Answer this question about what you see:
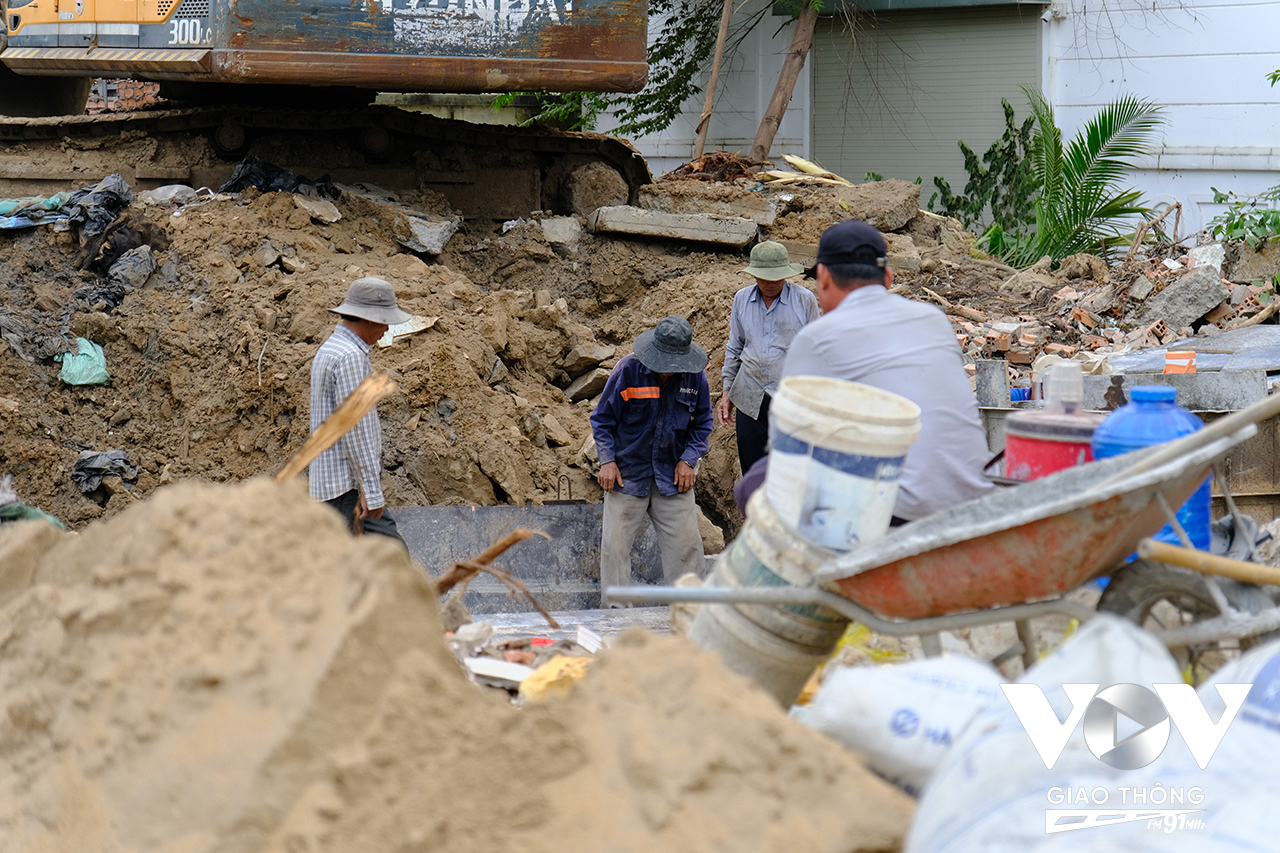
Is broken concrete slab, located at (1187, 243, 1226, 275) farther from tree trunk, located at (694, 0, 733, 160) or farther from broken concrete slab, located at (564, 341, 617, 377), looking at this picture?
tree trunk, located at (694, 0, 733, 160)

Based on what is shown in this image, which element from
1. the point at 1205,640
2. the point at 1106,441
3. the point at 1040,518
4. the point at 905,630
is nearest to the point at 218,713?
the point at 905,630

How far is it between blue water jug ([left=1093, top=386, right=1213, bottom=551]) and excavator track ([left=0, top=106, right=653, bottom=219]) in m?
8.35

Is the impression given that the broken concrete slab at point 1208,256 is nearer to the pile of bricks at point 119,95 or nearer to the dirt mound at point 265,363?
the dirt mound at point 265,363

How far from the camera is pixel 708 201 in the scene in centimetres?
1107

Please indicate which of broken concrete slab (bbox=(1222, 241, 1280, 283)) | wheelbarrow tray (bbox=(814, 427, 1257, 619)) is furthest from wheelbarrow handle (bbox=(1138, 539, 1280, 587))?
broken concrete slab (bbox=(1222, 241, 1280, 283))

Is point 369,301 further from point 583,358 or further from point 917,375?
point 583,358

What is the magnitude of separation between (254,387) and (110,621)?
5.70 m

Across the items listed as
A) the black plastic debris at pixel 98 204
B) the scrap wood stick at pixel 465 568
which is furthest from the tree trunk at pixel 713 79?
the scrap wood stick at pixel 465 568

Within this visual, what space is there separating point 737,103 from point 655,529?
10.8 metres

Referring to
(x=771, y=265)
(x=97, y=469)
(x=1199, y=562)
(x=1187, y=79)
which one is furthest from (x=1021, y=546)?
(x=1187, y=79)

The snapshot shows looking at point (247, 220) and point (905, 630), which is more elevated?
point (247, 220)

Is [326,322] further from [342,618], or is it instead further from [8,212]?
[342,618]

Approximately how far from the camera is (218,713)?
7.29 feet

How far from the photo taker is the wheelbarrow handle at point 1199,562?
2482 mm
